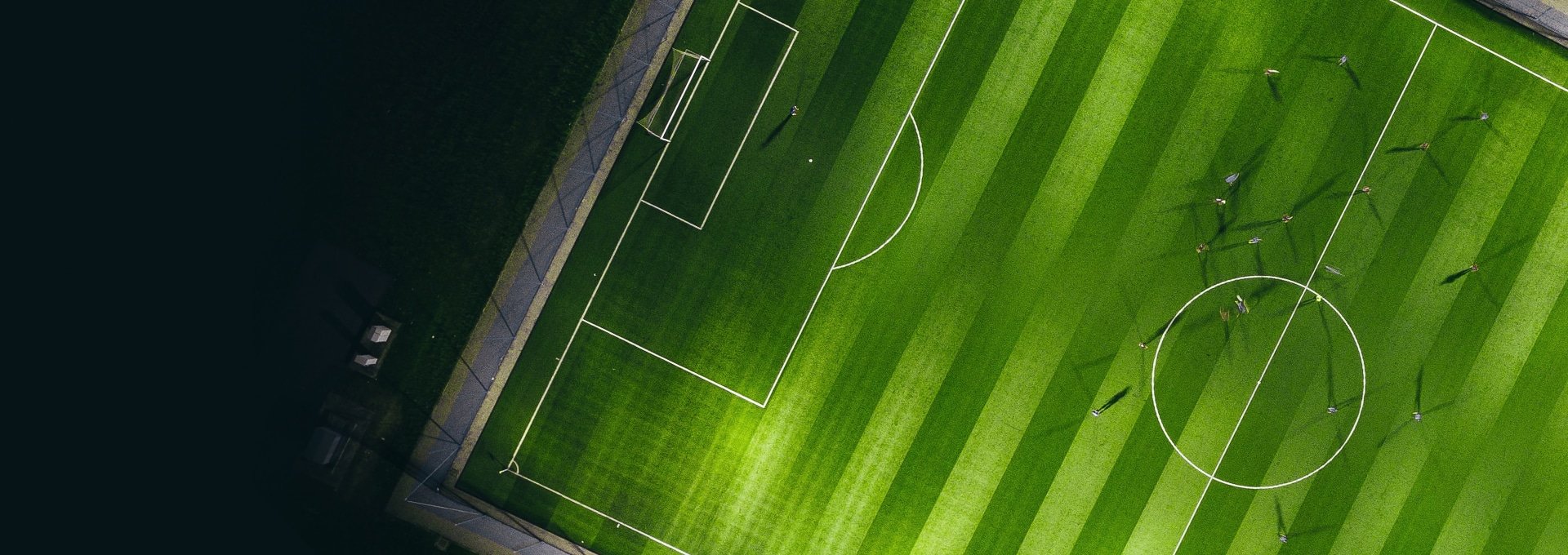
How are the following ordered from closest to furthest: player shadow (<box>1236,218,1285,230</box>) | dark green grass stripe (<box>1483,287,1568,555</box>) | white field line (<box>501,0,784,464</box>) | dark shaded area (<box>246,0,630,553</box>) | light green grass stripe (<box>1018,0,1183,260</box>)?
dark shaded area (<box>246,0,630,553</box>), white field line (<box>501,0,784,464</box>), light green grass stripe (<box>1018,0,1183,260</box>), player shadow (<box>1236,218,1285,230</box>), dark green grass stripe (<box>1483,287,1568,555</box>)

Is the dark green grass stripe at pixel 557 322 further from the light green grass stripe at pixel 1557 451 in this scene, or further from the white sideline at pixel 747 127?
the light green grass stripe at pixel 1557 451

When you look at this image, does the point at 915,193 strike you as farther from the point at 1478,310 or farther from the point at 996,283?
the point at 1478,310

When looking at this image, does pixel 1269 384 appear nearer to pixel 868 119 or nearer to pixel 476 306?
pixel 868 119

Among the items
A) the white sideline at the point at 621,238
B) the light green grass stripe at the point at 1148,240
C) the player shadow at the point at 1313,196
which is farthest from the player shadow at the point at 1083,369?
the white sideline at the point at 621,238

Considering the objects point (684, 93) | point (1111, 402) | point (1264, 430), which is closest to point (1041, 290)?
point (1111, 402)

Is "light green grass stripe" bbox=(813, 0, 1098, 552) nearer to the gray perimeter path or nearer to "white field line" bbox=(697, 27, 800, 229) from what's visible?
"white field line" bbox=(697, 27, 800, 229)

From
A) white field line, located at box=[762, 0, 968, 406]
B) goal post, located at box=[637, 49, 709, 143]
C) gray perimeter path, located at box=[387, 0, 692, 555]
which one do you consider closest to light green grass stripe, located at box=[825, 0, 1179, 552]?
white field line, located at box=[762, 0, 968, 406]

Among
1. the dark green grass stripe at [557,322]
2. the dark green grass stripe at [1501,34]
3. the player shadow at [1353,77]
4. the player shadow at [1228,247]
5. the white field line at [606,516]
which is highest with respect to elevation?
the dark green grass stripe at [1501,34]
